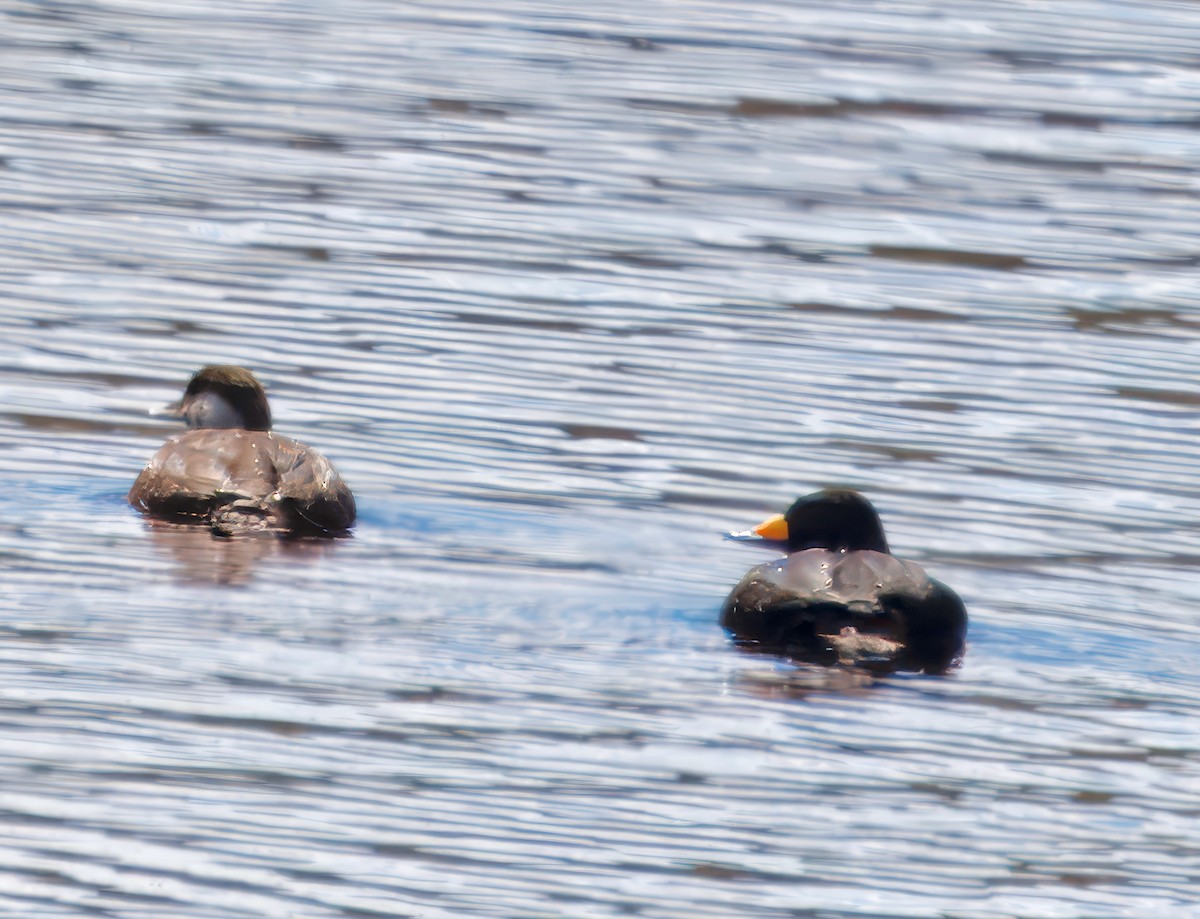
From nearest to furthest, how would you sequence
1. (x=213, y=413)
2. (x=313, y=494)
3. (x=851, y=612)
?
1. (x=851, y=612)
2. (x=313, y=494)
3. (x=213, y=413)

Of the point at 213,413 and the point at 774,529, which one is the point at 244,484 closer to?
the point at 213,413

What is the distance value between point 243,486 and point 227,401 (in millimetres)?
894

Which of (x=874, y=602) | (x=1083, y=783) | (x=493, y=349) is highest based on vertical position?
(x=493, y=349)

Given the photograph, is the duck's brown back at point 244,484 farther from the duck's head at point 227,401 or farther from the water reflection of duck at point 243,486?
the duck's head at point 227,401

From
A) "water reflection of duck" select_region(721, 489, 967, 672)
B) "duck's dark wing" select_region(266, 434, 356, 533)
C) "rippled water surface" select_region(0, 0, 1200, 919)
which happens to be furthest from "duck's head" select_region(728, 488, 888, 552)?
"duck's dark wing" select_region(266, 434, 356, 533)

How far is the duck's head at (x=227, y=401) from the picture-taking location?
11117 millimetres

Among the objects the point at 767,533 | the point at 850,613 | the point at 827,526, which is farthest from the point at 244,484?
the point at 850,613

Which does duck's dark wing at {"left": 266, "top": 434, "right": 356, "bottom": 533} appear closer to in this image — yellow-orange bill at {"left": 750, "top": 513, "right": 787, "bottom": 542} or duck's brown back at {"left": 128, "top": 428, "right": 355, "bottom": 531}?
duck's brown back at {"left": 128, "top": 428, "right": 355, "bottom": 531}

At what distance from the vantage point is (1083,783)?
766cm

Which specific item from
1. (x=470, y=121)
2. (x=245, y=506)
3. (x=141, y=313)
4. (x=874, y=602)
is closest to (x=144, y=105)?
(x=470, y=121)

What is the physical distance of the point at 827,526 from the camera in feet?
31.8

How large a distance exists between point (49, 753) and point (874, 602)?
2963mm

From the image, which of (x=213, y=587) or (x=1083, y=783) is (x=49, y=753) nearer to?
(x=213, y=587)

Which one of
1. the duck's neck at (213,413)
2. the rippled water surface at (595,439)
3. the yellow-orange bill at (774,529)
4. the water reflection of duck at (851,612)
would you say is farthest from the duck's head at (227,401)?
the water reflection of duck at (851,612)
